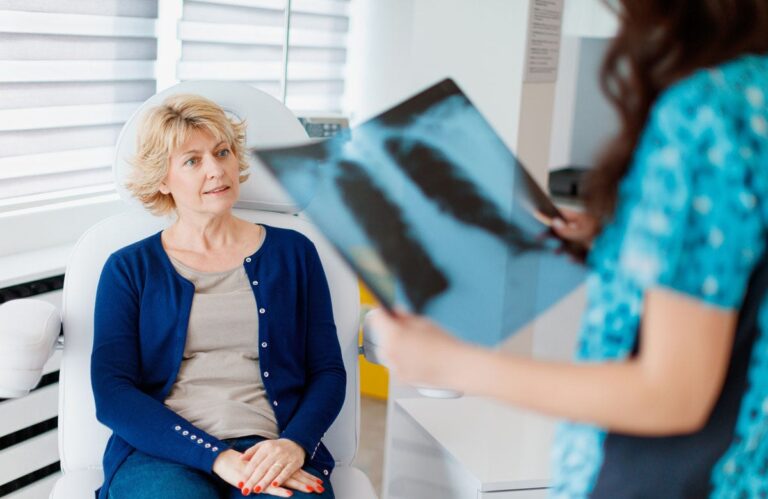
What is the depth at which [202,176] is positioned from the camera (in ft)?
6.11

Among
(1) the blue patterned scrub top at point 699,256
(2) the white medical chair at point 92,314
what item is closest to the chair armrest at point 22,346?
(2) the white medical chair at point 92,314

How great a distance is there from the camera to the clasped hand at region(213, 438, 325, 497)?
1.65 m

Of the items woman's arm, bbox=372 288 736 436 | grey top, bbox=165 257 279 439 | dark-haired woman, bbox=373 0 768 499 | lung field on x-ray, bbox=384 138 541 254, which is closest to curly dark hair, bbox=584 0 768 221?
dark-haired woman, bbox=373 0 768 499

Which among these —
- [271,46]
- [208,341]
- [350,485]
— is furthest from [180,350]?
[271,46]

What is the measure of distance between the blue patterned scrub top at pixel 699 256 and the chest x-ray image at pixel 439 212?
0.53 ft

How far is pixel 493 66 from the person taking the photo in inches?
96.9

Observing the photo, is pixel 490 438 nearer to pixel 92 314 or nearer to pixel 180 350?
pixel 180 350

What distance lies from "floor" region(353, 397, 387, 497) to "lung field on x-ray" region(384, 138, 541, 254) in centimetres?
185

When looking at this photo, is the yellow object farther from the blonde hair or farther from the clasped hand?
the clasped hand

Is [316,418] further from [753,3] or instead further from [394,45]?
[394,45]

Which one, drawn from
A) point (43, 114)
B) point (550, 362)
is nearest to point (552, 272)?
point (550, 362)

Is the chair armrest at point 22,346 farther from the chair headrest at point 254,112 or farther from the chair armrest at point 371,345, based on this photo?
the chair armrest at point 371,345

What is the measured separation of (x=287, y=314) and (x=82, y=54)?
1.23 metres

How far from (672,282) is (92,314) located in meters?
1.38
